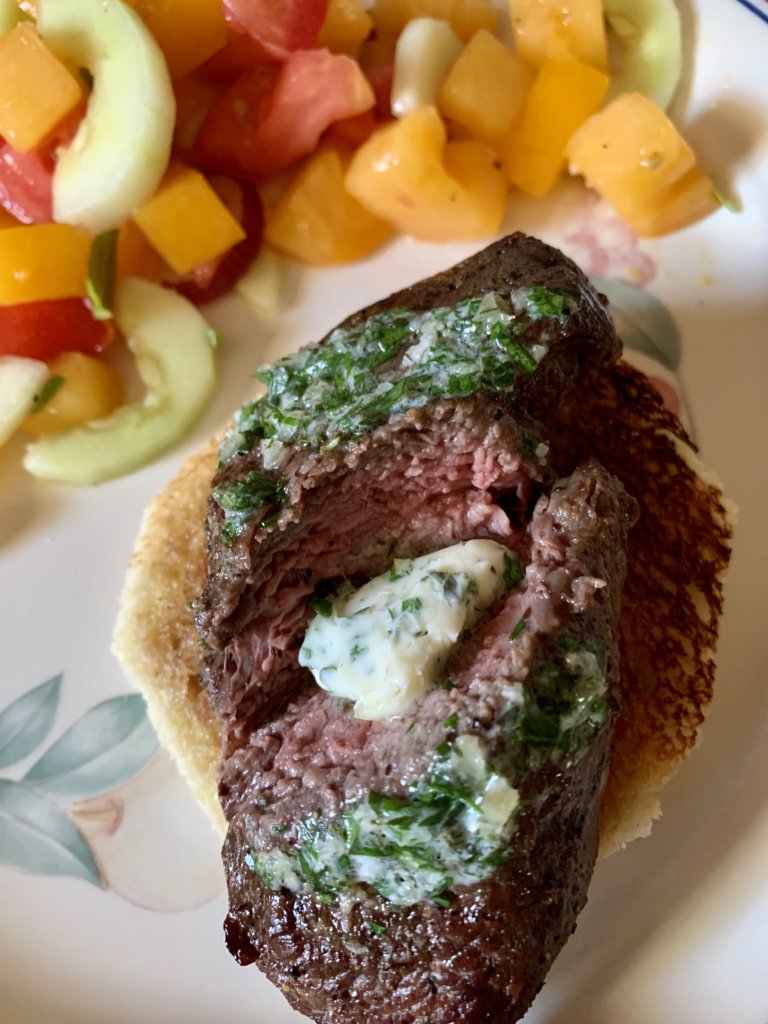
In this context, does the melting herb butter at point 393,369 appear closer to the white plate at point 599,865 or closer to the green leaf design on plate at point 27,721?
the white plate at point 599,865

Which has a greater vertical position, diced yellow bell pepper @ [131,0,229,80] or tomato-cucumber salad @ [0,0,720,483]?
diced yellow bell pepper @ [131,0,229,80]

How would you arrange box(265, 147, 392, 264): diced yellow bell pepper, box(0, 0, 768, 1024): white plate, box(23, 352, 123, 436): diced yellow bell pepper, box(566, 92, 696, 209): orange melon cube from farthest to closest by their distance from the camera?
box(265, 147, 392, 264): diced yellow bell pepper < box(23, 352, 123, 436): diced yellow bell pepper < box(566, 92, 696, 209): orange melon cube < box(0, 0, 768, 1024): white plate

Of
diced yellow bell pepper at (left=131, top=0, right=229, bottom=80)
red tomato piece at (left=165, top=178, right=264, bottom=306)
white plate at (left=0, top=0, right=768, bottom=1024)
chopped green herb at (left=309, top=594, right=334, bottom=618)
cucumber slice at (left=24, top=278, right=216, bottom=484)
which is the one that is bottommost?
white plate at (left=0, top=0, right=768, bottom=1024)

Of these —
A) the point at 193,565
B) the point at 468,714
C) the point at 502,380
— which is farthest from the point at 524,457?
the point at 193,565

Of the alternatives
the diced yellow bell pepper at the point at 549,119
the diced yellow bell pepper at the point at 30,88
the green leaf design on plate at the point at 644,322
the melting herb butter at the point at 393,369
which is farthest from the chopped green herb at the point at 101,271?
the green leaf design on plate at the point at 644,322

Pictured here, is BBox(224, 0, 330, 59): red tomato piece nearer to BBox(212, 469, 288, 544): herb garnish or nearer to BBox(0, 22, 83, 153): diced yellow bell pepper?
BBox(0, 22, 83, 153): diced yellow bell pepper

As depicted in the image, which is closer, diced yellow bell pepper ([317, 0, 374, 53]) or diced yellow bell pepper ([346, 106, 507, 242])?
diced yellow bell pepper ([346, 106, 507, 242])

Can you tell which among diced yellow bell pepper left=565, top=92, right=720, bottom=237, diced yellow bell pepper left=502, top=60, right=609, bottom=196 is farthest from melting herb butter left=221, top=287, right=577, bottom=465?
diced yellow bell pepper left=502, top=60, right=609, bottom=196
